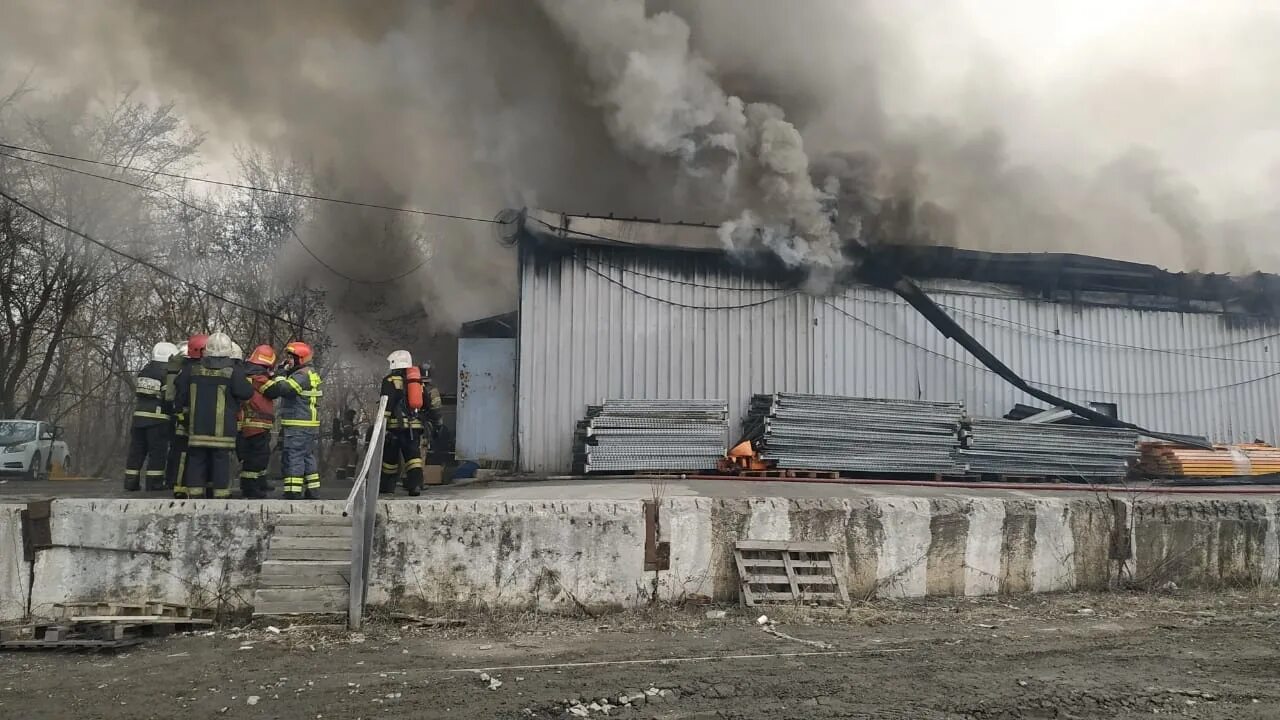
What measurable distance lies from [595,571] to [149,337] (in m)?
16.0

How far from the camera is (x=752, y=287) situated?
35.0 feet

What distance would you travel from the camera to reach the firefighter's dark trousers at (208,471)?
6156 mm

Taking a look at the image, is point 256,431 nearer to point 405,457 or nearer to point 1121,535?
point 405,457

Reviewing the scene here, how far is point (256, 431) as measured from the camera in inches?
260

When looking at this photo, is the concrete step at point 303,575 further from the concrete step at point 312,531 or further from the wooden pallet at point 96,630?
the wooden pallet at point 96,630

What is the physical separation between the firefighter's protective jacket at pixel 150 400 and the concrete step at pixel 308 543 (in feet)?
9.07

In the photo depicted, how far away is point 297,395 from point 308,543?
1.53 m

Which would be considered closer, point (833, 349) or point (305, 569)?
point (305, 569)

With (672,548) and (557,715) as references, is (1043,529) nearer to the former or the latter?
(672,548)

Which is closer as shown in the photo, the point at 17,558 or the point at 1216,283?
the point at 17,558

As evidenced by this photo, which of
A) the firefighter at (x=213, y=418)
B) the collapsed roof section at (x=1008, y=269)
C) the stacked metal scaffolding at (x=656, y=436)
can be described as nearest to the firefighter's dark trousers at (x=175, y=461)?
the firefighter at (x=213, y=418)

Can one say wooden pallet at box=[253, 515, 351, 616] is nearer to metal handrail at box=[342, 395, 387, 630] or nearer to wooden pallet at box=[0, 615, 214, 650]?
metal handrail at box=[342, 395, 387, 630]

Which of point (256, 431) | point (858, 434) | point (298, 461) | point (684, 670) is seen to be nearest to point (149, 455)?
point (256, 431)

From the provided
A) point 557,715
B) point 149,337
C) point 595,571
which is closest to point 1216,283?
point 595,571
